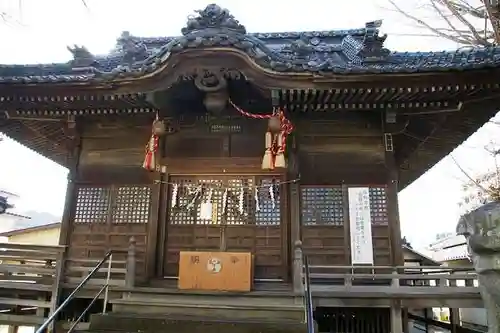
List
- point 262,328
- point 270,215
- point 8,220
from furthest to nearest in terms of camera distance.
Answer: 1. point 8,220
2. point 270,215
3. point 262,328

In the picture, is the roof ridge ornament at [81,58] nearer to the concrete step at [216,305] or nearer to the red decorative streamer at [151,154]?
the red decorative streamer at [151,154]

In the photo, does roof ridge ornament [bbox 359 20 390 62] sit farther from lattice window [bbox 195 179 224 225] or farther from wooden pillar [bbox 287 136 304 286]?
lattice window [bbox 195 179 224 225]

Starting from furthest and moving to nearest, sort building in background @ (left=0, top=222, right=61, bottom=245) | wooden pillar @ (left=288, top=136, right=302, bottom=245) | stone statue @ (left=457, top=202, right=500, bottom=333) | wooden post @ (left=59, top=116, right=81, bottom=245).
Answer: building in background @ (left=0, top=222, right=61, bottom=245) → wooden post @ (left=59, top=116, right=81, bottom=245) → wooden pillar @ (left=288, top=136, right=302, bottom=245) → stone statue @ (left=457, top=202, right=500, bottom=333)

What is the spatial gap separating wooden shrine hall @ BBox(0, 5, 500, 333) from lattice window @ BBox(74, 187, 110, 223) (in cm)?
3

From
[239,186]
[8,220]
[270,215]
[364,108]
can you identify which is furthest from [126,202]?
[8,220]

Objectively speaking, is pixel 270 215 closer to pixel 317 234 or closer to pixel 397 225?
pixel 317 234

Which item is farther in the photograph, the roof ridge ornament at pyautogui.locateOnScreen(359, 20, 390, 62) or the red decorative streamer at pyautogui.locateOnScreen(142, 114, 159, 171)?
the roof ridge ornament at pyautogui.locateOnScreen(359, 20, 390, 62)

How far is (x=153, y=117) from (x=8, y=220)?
97.1ft

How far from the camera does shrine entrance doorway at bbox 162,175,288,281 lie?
8.80 meters

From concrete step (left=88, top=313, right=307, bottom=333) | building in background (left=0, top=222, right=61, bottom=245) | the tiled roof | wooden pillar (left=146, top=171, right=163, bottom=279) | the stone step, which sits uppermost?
the tiled roof

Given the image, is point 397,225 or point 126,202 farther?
point 126,202

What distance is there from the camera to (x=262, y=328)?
6.34 metres

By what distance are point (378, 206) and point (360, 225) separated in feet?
1.93

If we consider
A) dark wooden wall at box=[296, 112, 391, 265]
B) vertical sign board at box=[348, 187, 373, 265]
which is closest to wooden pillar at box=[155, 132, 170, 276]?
dark wooden wall at box=[296, 112, 391, 265]
